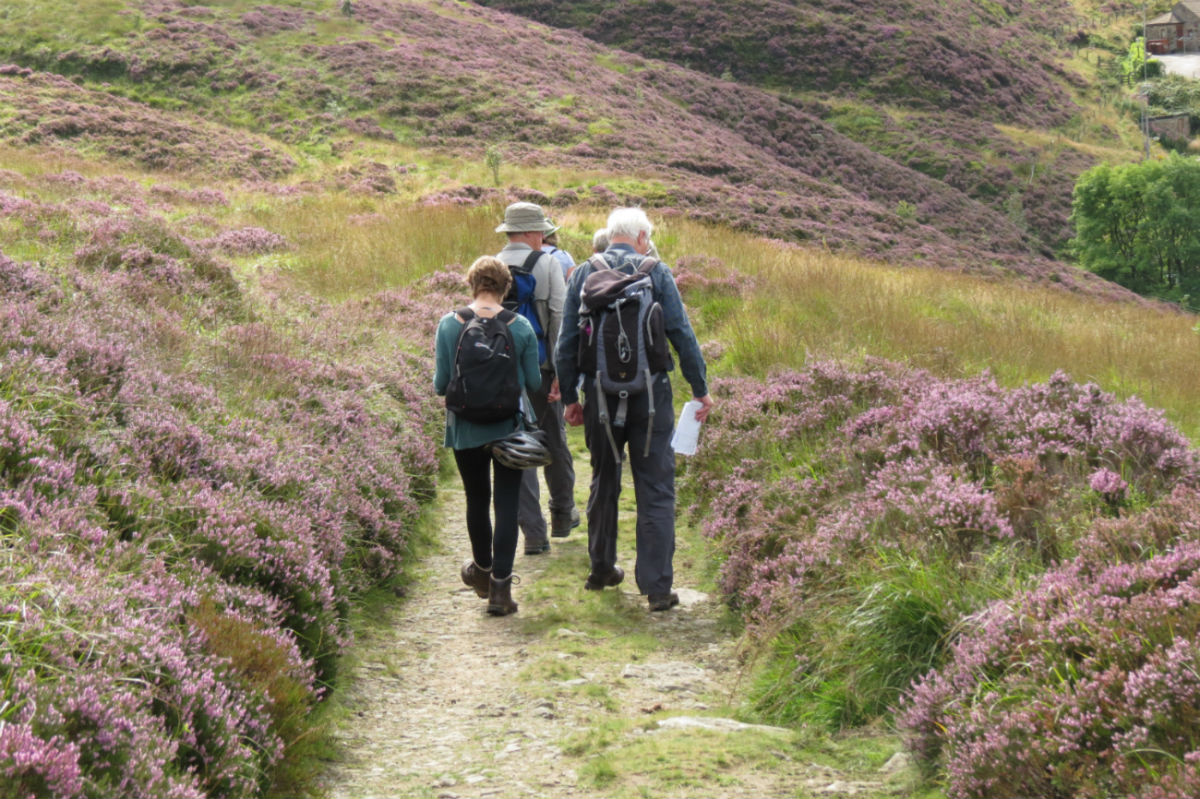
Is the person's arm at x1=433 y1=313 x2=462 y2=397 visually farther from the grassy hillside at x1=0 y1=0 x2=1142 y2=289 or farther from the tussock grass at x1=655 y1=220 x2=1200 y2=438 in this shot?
the grassy hillside at x1=0 y1=0 x2=1142 y2=289

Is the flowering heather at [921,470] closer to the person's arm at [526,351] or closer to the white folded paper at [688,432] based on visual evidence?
the white folded paper at [688,432]

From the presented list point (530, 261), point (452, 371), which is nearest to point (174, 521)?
point (452, 371)

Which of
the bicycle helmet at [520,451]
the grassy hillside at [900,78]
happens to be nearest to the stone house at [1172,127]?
the grassy hillside at [900,78]

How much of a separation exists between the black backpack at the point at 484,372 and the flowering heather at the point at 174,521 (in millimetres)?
1063

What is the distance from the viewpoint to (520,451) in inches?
237

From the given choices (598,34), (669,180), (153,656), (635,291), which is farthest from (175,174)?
(598,34)

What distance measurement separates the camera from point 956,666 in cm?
383

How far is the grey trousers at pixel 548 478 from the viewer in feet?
25.0

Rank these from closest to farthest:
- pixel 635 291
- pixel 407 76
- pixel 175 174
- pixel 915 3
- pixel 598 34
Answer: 1. pixel 635 291
2. pixel 175 174
3. pixel 407 76
4. pixel 598 34
5. pixel 915 3

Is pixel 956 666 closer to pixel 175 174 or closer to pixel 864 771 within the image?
pixel 864 771

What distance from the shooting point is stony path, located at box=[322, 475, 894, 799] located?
390cm

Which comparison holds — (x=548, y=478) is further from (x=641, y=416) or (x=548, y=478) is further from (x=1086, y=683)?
(x=1086, y=683)

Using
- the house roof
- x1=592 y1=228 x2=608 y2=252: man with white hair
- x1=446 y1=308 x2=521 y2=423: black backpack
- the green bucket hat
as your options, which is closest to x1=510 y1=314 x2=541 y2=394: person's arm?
x1=446 y1=308 x2=521 y2=423: black backpack

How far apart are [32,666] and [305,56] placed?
1734 inches
